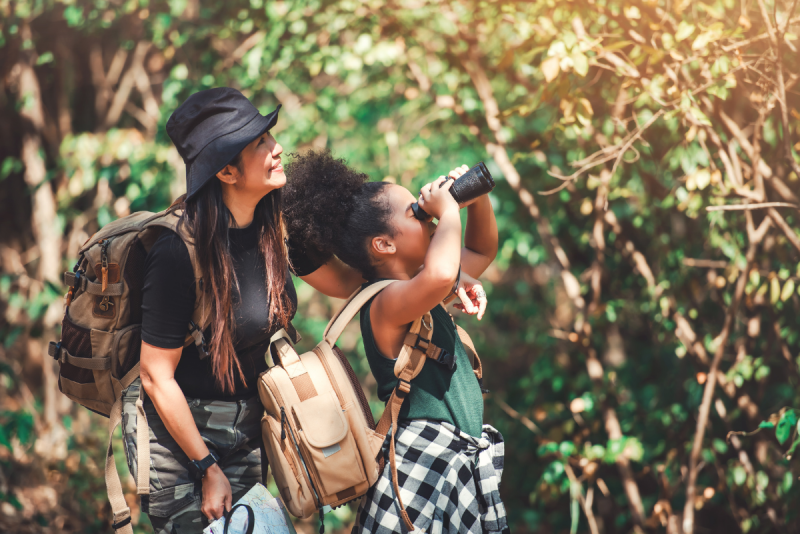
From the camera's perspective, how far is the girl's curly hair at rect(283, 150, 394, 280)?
67.2 inches

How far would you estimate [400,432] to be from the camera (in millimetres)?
1607

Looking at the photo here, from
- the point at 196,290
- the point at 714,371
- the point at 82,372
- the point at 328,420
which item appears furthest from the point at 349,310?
the point at 714,371

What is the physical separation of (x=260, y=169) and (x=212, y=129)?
0.48 ft

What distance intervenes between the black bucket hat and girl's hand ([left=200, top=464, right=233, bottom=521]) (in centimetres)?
68

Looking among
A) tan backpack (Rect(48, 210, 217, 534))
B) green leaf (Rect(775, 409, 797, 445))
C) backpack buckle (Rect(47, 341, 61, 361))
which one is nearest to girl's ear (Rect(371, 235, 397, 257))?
tan backpack (Rect(48, 210, 217, 534))

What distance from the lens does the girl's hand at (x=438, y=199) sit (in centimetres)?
160

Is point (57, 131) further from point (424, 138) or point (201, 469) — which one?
point (201, 469)

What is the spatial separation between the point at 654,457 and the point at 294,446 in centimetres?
195

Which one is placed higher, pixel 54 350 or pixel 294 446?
pixel 54 350

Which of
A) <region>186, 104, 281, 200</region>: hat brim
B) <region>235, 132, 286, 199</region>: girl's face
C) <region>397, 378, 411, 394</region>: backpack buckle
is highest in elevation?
<region>186, 104, 281, 200</region>: hat brim

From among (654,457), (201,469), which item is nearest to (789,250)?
(654,457)

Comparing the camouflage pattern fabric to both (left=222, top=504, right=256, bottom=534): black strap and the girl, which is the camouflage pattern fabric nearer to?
(left=222, top=504, right=256, bottom=534): black strap

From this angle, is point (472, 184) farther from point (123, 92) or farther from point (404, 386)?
point (123, 92)

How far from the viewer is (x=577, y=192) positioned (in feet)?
9.60
